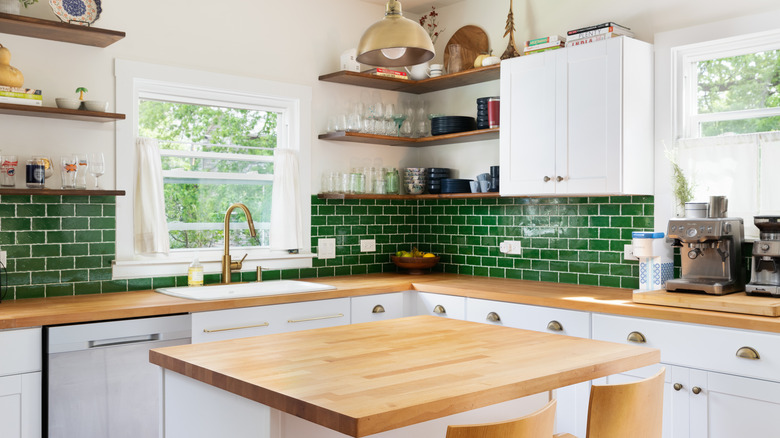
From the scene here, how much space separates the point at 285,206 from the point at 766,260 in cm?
278

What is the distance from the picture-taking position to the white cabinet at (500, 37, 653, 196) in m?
3.69

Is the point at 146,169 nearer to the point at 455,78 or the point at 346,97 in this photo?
the point at 346,97

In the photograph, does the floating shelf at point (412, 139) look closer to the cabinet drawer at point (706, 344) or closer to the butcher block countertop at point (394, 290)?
the butcher block countertop at point (394, 290)

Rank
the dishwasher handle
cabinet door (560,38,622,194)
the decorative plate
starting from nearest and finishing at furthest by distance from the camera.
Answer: the dishwasher handle → the decorative plate → cabinet door (560,38,622,194)

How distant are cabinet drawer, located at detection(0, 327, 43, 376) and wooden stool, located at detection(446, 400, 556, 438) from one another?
220 cm

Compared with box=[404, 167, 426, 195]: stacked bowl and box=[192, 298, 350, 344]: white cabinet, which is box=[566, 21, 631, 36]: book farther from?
box=[192, 298, 350, 344]: white cabinet

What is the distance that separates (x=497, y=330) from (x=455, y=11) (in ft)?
10.4

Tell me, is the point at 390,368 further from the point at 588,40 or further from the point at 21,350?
the point at 588,40

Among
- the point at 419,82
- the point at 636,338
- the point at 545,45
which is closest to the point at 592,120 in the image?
the point at 545,45

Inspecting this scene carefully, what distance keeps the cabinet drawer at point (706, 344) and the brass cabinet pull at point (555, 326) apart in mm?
278

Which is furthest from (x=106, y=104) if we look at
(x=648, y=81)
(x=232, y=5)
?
(x=648, y=81)

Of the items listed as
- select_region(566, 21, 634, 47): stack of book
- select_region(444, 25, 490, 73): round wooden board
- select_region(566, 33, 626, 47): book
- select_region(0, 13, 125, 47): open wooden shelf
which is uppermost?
select_region(444, 25, 490, 73): round wooden board

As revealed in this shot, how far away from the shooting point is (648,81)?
384 cm

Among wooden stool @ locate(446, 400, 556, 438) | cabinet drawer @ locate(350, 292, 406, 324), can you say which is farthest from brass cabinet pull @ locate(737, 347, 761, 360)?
cabinet drawer @ locate(350, 292, 406, 324)
